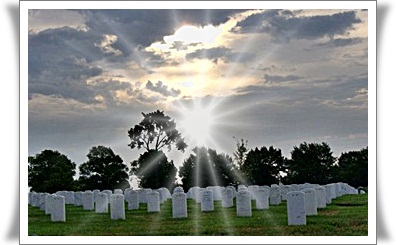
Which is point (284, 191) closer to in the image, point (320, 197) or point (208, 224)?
point (320, 197)

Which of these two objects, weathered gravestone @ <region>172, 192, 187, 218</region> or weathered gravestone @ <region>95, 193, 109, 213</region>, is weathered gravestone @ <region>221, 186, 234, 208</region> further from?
weathered gravestone @ <region>95, 193, 109, 213</region>

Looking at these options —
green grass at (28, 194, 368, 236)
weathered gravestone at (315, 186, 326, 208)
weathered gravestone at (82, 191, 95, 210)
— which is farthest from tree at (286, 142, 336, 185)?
weathered gravestone at (82, 191, 95, 210)

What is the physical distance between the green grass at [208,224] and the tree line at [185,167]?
2248 millimetres

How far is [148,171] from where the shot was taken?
78.2 ft

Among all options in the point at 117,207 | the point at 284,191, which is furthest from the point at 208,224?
the point at 284,191

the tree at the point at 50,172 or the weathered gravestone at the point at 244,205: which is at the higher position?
the tree at the point at 50,172

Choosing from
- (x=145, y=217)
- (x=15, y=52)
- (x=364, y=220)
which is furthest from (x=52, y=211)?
(x=364, y=220)

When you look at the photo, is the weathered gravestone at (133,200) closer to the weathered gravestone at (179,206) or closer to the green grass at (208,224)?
the green grass at (208,224)

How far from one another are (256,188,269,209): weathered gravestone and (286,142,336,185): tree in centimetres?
572

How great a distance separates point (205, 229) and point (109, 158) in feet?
24.5

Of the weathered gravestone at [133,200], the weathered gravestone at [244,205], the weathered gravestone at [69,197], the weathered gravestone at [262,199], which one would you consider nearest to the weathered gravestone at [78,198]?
the weathered gravestone at [69,197]

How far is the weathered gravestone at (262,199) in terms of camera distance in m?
19.0
